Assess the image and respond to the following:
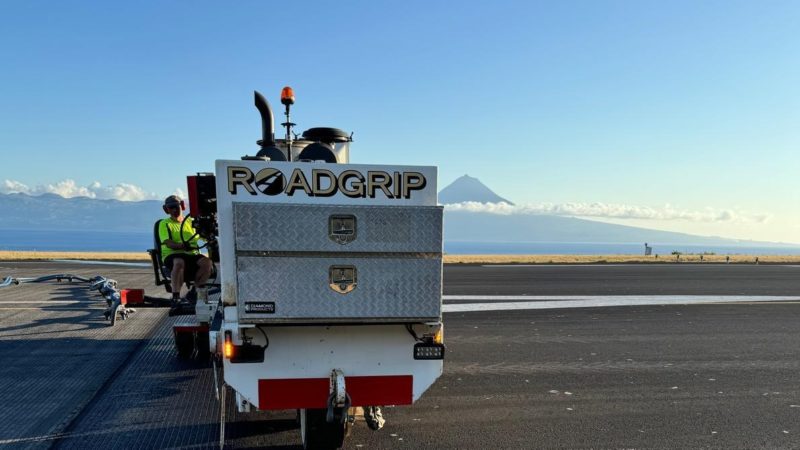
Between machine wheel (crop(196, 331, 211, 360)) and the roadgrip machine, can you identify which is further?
machine wheel (crop(196, 331, 211, 360))

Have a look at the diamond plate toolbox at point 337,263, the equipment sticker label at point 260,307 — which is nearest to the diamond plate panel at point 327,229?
the diamond plate toolbox at point 337,263

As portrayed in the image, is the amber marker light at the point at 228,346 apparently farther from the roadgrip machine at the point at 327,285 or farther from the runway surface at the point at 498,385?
the runway surface at the point at 498,385

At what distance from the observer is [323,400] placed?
3504 millimetres

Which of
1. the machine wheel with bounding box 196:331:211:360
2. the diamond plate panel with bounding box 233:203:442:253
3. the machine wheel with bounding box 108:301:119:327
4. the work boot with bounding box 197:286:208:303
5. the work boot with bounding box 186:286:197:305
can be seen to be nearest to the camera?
the diamond plate panel with bounding box 233:203:442:253

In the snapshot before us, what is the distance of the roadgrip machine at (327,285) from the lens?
3.16m

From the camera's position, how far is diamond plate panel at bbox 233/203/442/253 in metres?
3.11

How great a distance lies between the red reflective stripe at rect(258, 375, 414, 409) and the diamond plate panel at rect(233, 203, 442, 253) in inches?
40.8

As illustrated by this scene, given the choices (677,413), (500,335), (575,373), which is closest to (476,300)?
(500,335)

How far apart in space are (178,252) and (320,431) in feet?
12.8

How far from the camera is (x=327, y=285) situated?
10.5 ft

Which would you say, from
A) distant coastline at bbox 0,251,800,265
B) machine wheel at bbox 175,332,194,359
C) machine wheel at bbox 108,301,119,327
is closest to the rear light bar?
machine wheel at bbox 175,332,194,359

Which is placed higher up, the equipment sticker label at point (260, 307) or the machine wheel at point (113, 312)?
the equipment sticker label at point (260, 307)

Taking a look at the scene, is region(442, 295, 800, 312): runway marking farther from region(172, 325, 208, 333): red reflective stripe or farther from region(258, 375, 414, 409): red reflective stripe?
region(258, 375, 414, 409): red reflective stripe

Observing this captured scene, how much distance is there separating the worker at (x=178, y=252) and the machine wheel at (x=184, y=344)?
0.45 meters
